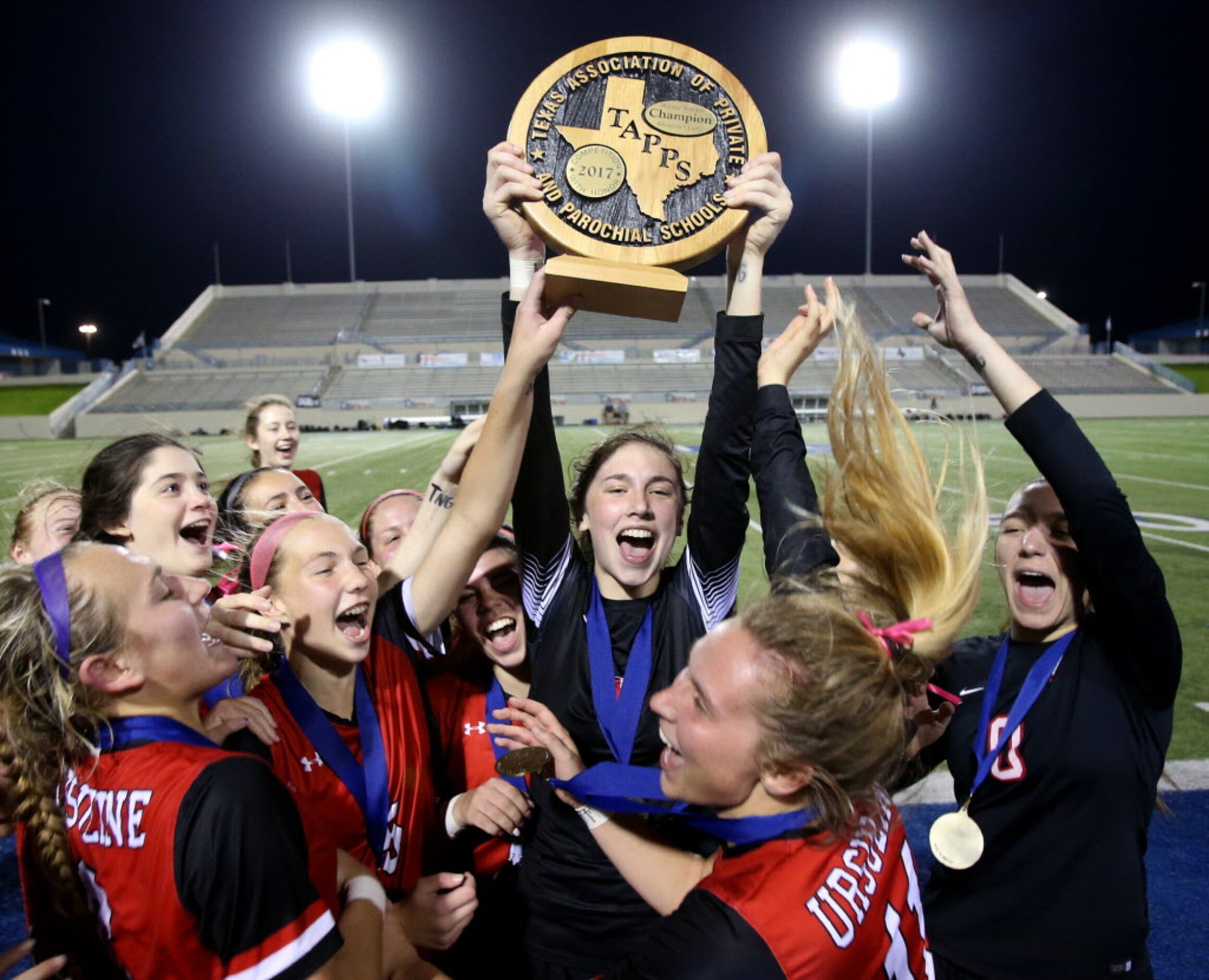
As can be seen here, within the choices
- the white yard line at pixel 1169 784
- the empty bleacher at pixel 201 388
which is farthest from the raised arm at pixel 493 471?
the empty bleacher at pixel 201 388

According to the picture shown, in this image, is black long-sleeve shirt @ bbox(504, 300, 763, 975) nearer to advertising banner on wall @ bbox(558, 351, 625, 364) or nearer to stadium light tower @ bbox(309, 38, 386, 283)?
stadium light tower @ bbox(309, 38, 386, 283)

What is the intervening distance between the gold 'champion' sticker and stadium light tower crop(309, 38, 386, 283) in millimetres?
35482

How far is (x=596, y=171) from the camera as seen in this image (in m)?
1.79

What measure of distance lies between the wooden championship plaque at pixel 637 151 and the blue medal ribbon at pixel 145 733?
1.13m

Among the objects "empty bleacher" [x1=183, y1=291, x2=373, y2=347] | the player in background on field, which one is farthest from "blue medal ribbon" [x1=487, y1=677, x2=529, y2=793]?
"empty bleacher" [x1=183, y1=291, x2=373, y2=347]

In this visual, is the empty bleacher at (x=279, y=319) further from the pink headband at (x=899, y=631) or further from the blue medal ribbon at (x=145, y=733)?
the pink headband at (x=899, y=631)

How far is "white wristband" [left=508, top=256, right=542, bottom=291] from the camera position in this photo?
6.27ft

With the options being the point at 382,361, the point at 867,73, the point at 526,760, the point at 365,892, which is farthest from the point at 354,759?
the point at 382,361

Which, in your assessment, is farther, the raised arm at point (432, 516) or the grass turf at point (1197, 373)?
the grass turf at point (1197, 373)

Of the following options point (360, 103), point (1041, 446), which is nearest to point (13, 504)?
point (1041, 446)

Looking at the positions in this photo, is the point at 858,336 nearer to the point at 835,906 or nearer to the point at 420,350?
the point at 835,906

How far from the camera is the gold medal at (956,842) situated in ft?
5.61

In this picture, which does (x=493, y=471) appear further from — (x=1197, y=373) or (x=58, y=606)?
(x=1197, y=373)

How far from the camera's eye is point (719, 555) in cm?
195
